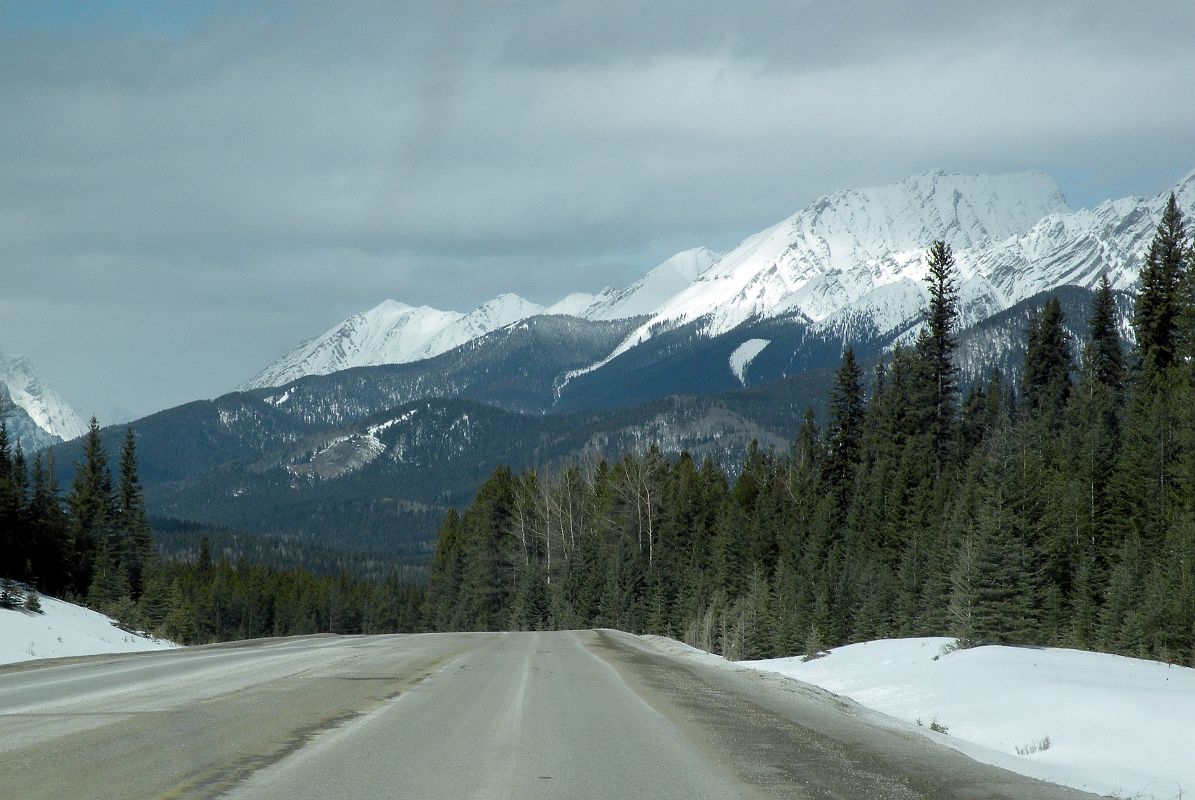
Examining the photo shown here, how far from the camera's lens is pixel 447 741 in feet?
38.0

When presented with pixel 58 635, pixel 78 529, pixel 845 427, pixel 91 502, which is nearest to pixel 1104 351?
pixel 845 427

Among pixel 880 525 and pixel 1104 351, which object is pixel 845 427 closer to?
pixel 880 525

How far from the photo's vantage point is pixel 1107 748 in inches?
525

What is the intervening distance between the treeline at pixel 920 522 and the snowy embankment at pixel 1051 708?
19.8 feet

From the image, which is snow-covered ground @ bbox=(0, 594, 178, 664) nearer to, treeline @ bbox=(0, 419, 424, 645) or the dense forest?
treeline @ bbox=(0, 419, 424, 645)

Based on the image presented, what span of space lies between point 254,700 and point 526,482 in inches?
3589

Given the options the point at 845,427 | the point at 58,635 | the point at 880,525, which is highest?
the point at 845,427

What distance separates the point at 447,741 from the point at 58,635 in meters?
25.5

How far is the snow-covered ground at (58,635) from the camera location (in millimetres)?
28328

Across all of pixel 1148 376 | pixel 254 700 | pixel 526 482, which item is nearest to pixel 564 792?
pixel 254 700

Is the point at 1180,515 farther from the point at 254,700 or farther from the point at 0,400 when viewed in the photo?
the point at 0,400

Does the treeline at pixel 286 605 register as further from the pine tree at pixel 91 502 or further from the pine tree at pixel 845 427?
the pine tree at pixel 845 427

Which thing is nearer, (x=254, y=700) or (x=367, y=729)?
(x=367, y=729)

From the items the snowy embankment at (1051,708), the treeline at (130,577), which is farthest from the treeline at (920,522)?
the treeline at (130,577)
